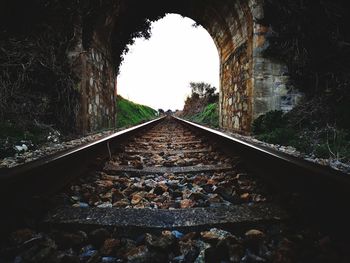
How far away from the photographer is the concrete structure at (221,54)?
661 centimetres

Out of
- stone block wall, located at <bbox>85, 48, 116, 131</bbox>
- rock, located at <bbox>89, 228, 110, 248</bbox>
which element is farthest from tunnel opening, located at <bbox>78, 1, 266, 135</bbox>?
rock, located at <bbox>89, 228, 110, 248</bbox>

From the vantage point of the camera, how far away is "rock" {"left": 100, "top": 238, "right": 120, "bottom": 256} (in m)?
1.07

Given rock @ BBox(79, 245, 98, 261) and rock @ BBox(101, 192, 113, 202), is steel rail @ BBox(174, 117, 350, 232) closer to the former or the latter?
rock @ BBox(79, 245, 98, 261)

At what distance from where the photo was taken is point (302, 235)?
3.80ft

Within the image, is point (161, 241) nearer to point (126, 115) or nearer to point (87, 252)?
point (87, 252)

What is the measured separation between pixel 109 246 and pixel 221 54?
10.00 metres

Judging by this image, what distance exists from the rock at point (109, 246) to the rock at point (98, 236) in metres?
0.04

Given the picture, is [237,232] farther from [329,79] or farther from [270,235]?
[329,79]

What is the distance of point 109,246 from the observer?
1.10 meters

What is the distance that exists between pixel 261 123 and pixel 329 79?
1.69 metres

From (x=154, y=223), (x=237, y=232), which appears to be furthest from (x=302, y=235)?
(x=154, y=223)

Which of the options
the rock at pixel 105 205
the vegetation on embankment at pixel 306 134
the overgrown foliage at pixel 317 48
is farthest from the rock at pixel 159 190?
the overgrown foliage at pixel 317 48

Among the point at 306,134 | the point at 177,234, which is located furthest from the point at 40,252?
the point at 306,134

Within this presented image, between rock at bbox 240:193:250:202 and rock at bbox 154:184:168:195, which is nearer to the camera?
rock at bbox 240:193:250:202
